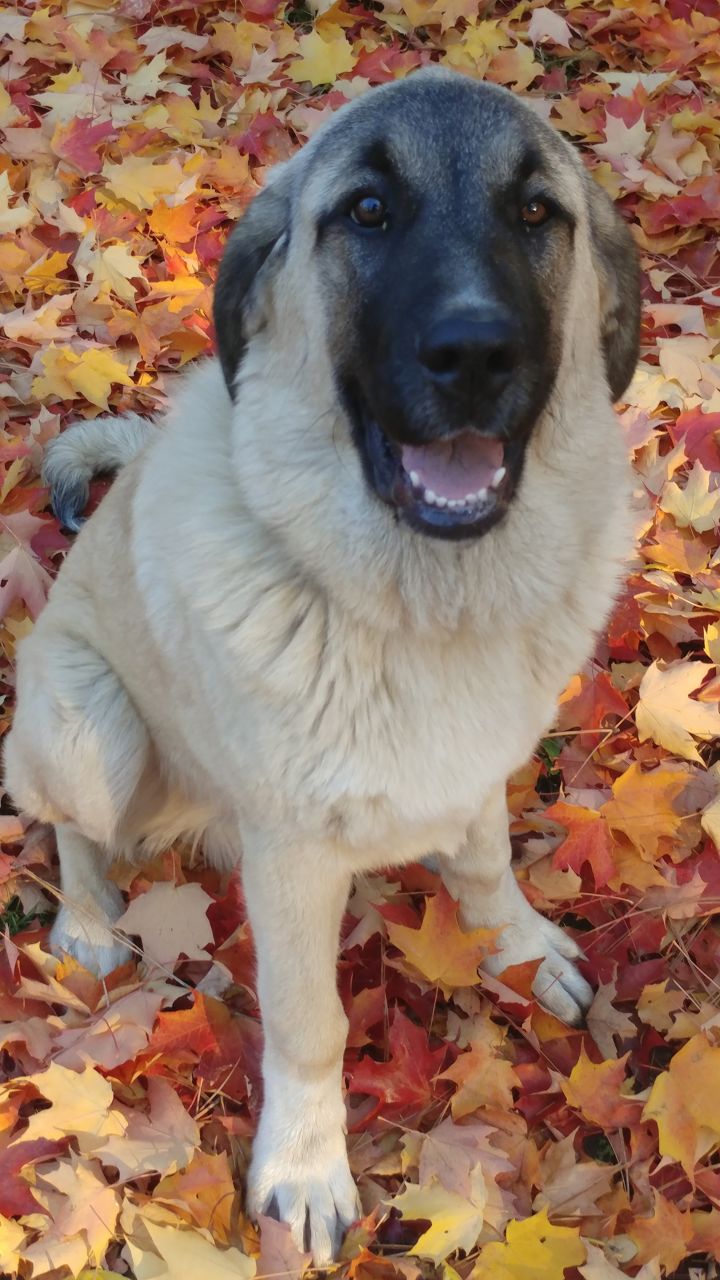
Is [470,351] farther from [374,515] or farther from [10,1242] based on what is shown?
[10,1242]

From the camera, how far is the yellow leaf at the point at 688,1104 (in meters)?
2.22

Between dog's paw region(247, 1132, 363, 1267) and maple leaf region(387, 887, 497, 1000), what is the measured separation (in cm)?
45

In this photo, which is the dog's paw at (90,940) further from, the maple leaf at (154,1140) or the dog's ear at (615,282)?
the dog's ear at (615,282)

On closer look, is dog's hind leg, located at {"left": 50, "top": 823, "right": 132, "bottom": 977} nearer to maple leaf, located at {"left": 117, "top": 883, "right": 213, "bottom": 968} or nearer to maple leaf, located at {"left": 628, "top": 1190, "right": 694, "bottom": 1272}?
maple leaf, located at {"left": 117, "top": 883, "right": 213, "bottom": 968}

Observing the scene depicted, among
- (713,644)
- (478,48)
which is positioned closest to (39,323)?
(478,48)

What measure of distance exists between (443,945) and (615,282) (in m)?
1.66

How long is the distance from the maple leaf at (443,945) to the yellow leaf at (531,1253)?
55 centimetres

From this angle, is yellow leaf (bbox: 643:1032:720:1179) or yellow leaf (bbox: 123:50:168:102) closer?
yellow leaf (bbox: 643:1032:720:1179)

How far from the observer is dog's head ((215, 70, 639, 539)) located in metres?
1.82

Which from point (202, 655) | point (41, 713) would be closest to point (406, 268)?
point (202, 655)

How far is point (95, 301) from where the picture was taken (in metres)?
4.06

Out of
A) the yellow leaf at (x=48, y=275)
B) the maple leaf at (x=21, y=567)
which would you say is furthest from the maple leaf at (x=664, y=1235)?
the yellow leaf at (x=48, y=275)

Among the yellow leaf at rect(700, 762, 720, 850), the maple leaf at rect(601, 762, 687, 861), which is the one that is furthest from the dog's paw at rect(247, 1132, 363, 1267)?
the yellow leaf at rect(700, 762, 720, 850)

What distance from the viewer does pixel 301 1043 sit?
219 centimetres
